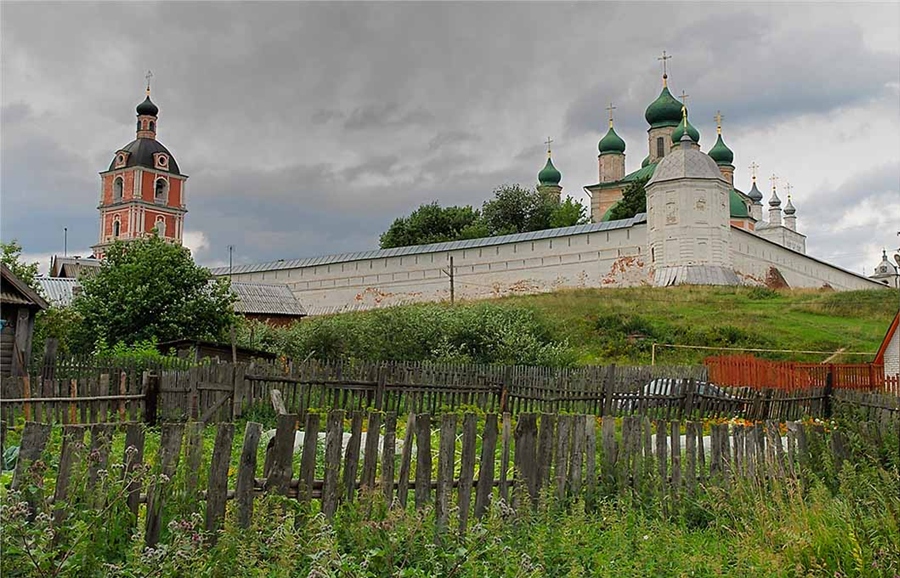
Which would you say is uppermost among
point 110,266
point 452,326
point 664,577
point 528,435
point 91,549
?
point 110,266

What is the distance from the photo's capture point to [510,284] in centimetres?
4325

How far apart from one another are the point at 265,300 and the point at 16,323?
68.8ft

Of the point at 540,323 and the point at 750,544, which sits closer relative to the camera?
the point at 750,544

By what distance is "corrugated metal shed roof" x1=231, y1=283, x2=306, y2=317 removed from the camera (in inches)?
1388

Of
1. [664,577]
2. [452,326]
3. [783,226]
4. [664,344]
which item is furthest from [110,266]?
[783,226]

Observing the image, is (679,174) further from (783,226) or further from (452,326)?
(783,226)

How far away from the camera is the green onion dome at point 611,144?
68062mm

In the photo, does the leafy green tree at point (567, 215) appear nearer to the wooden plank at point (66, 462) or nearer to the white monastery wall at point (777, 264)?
the white monastery wall at point (777, 264)

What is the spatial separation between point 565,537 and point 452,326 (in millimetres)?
18658

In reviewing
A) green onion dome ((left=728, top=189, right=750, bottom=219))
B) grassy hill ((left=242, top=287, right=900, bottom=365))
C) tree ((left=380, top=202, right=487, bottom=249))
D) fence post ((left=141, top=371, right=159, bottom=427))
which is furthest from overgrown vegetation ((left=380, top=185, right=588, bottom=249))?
fence post ((left=141, top=371, right=159, bottom=427))

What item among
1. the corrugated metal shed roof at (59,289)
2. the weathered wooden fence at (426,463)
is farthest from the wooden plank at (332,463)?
the corrugated metal shed roof at (59,289)

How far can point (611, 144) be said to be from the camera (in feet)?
224

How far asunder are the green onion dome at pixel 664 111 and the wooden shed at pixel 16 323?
53.2 metres

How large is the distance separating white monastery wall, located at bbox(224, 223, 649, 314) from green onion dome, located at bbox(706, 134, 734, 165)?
2588 centimetres
